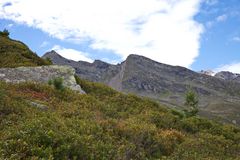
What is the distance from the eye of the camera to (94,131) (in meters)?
15.9

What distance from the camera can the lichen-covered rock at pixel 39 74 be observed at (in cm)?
2884

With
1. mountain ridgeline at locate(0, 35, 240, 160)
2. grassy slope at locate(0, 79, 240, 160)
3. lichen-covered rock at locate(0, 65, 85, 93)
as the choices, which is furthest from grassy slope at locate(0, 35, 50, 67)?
grassy slope at locate(0, 79, 240, 160)

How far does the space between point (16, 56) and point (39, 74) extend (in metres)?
6.37

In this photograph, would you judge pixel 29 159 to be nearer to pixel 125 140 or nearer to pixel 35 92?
pixel 125 140

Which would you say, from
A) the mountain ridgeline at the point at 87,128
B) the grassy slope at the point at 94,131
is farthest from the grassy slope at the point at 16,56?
the grassy slope at the point at 94,131

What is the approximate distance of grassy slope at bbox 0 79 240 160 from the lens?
38.8 feet

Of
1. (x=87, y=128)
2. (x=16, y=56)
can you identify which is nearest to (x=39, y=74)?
(x=16, y=56)

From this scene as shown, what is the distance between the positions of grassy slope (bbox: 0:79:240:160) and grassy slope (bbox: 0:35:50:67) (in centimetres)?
910

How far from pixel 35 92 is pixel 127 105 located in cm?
619

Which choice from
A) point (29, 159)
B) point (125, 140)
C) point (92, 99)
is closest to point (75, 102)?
point (92, 99)

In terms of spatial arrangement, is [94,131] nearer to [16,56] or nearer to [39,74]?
[39,74]

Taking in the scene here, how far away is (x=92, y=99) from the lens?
25344mm

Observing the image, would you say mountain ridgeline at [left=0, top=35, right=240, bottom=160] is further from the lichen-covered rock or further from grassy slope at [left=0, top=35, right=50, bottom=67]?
grassy slope at [left=0, top=35, right=50, bottom=67]

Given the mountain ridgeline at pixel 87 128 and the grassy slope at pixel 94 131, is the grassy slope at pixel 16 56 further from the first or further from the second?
the grassy slope at pixel 94 131
